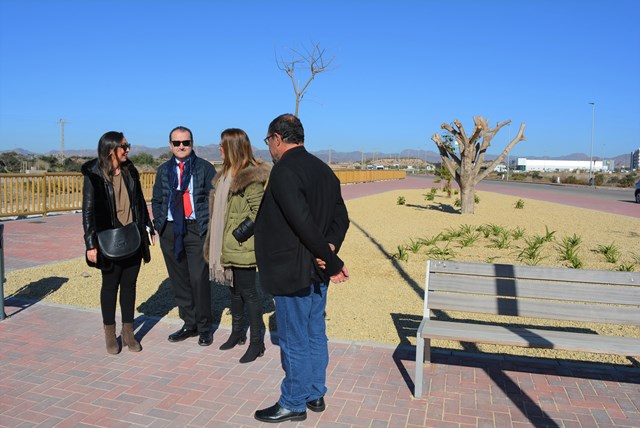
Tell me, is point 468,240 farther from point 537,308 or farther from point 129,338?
point 129,338

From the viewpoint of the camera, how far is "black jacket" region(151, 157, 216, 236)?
480 cm

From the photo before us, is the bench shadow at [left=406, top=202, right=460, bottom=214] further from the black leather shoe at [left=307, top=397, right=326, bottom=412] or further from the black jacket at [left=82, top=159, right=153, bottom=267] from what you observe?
the black leather shoe at [left=307, top=397, right=326, bottom=412]

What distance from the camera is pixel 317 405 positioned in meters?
3.64

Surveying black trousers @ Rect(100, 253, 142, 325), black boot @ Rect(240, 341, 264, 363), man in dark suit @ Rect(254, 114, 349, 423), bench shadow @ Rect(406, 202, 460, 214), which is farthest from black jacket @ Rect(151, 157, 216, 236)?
bench shadow @ Rect(406, 202, 460, 214)

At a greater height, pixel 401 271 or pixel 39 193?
pixel 39 193

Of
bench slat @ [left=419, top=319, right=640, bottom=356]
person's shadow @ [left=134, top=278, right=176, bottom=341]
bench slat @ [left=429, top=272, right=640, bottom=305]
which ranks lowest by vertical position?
person's shadow @ [left=134, top=278, right=176, bottom=341]

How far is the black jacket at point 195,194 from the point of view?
480 centimetres

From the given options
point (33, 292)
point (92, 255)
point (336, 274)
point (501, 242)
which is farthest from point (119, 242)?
point (501, 242)

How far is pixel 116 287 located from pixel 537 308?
3426 mm

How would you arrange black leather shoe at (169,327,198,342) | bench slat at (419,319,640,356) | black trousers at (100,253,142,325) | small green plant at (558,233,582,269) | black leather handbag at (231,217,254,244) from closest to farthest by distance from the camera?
bench slat at (419,319,640,356)
black leather handbag at (231,217,254,244)
black trousers at (100,253,142,325)
black leather shoe at (169,327,198,342)
small green plant at (558,233,582,269)

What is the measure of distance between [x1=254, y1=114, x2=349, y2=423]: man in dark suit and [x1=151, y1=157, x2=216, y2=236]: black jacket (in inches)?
63.0

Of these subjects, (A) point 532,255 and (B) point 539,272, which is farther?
(A) point 532,255

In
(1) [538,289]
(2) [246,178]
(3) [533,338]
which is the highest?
(2) [246,178]

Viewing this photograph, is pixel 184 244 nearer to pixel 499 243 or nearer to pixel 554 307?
pixel 554 307
